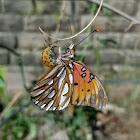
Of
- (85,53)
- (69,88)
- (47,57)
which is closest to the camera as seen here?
(47,57)

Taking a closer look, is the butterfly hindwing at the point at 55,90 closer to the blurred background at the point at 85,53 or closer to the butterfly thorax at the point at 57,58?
the butterfly thorax at the point at 57,58

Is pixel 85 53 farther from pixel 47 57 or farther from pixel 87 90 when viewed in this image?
pixel 47 57

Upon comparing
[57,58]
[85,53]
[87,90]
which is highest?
[57,58]

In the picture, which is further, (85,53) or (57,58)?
(85,53)

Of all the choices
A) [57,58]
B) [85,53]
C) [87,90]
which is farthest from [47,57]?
[85,53]

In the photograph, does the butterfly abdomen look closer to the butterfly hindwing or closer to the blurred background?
the butterfly hindwing

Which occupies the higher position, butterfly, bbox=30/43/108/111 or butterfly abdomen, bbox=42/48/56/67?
butterfly abdomen, bbox=42/48/56/67

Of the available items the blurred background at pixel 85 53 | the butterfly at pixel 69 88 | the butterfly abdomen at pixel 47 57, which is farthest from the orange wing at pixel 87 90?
the blurred background at pixel 85 53

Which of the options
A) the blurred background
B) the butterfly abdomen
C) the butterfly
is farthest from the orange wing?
the blurred background

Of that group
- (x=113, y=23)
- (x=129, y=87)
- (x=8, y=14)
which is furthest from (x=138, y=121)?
(x=8, y=14)
